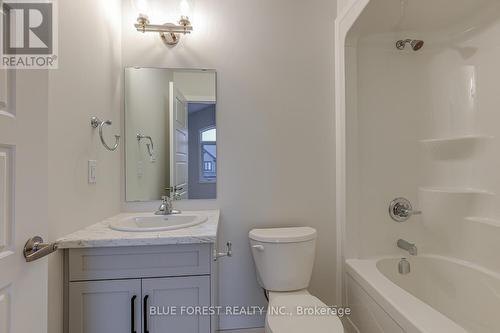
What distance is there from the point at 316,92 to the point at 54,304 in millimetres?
1869

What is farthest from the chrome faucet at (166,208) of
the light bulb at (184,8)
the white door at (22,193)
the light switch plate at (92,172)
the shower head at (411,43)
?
the shower head at (411,43)

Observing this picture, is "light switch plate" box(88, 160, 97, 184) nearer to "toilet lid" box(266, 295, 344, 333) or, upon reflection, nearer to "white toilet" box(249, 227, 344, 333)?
"white toilet" box(249, 227, 344, 333)

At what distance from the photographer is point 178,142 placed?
1.70 m

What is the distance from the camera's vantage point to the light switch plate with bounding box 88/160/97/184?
1.28m

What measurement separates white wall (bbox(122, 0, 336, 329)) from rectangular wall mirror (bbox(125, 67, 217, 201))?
67 mm

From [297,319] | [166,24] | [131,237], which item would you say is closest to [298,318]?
[297,319]

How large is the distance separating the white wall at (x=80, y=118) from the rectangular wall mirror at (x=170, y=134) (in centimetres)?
11

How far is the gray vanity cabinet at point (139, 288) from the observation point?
107 cm

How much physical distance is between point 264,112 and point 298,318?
49.5 inches

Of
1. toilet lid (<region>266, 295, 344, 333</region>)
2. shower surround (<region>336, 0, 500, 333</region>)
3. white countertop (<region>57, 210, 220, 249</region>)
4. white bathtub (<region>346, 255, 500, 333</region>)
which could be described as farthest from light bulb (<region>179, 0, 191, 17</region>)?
white bathtub (<region>346, 255, 500, 333</region>)

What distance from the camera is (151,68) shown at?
1.68 metres

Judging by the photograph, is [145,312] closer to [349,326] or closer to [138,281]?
[138,281]

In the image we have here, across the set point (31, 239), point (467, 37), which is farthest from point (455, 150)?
point (31, 239)

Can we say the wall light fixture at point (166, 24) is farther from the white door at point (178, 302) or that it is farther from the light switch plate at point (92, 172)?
the white door at point (178, 302)
